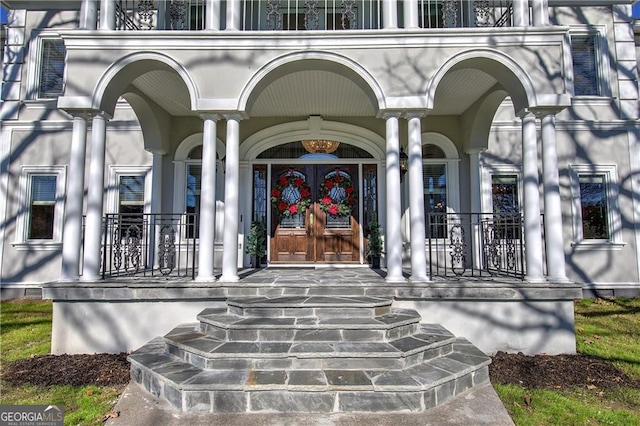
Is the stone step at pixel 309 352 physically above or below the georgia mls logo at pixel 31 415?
above

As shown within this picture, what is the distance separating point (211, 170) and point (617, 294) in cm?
827

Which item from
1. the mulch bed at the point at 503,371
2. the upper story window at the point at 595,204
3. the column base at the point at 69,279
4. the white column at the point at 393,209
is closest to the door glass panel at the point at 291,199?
the white column at the point at 393,209

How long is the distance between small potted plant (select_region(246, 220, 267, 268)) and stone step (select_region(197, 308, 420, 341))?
2.93 meters

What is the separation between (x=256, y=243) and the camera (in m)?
7.18

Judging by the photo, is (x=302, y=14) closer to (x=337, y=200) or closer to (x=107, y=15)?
(x=107, y=15)

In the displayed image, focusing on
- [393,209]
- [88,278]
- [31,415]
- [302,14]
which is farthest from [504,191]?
[31,415]

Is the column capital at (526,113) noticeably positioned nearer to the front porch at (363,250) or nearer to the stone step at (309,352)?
the front porch at (363,250)

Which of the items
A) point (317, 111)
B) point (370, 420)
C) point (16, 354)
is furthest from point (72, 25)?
point (370, 420)

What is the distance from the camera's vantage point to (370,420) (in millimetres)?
2986

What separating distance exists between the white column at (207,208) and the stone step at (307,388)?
1.68 meters

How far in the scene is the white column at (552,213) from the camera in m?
4.95

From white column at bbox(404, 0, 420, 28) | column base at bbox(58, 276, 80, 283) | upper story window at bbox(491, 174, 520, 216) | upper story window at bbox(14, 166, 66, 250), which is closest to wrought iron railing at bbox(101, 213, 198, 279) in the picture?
column base at bbox(58, 276, 80, 283)

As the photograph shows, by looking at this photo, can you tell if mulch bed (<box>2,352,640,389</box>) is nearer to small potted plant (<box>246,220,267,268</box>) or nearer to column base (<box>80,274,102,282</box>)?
column base (<box>80,274,102,282</box>)

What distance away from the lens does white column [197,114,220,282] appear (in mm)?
5020
